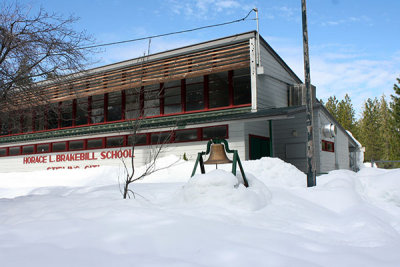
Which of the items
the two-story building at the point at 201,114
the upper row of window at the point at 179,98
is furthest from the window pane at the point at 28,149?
the upper row of window at the point at 179,98

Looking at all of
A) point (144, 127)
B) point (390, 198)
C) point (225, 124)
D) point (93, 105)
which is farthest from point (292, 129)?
point (93, 105)

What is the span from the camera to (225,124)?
18.4 meters

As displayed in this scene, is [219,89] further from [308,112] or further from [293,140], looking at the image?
[308,112]

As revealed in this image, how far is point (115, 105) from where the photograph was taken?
25609mm

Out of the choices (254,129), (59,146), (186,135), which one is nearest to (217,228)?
(254,129)

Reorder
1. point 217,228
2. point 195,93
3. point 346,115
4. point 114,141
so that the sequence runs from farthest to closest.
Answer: point 346,115, point 195,93, point 114,141, point 217,228

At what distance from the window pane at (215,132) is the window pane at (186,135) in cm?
61

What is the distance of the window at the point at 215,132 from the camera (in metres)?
18.5

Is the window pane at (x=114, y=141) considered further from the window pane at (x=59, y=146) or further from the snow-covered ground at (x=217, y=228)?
the snow-covered ground at (x=217, y=228)

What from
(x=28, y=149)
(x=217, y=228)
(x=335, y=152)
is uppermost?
(x=28, y=149)

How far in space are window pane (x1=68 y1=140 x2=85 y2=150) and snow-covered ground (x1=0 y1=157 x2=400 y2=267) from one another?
15704 millimetres

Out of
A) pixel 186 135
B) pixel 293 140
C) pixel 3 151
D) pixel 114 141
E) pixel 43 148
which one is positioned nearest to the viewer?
pixel 186 135

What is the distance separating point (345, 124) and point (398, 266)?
49688 mm

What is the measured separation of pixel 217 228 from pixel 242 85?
1724 centimetres
